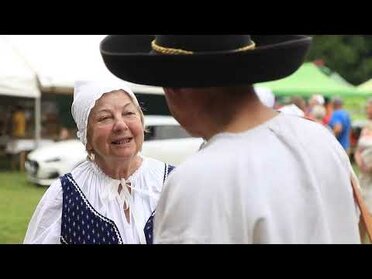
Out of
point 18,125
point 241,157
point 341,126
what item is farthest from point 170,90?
point 18,125

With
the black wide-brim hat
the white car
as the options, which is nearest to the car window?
the white car

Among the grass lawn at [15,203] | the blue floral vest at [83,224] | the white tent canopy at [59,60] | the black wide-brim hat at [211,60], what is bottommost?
the grass lawn at [15,203]

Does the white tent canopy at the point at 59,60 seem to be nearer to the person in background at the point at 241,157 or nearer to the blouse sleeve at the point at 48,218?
the blouse sleeve at the point at 48,218

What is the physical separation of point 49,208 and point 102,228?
238 mm

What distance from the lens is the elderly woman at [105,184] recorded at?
2.92 meters

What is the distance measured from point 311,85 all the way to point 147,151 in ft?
22.9

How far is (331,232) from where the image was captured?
167cm

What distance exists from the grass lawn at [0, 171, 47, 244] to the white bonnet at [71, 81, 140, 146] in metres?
4.06

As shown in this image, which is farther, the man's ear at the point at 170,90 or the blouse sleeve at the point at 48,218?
the blouse sleeve at the point at 48,218

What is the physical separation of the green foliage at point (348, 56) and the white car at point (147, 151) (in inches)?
544

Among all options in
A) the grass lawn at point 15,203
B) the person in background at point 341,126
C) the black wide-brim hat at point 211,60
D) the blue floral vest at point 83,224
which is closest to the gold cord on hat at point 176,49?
the black wide-brim hat at point 211,60

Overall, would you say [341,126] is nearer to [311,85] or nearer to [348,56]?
[311,85]

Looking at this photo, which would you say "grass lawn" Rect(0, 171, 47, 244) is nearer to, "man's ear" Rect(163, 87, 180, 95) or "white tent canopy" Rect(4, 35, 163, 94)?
"white tent canopy" Rect(4, 35, 163, 94)
